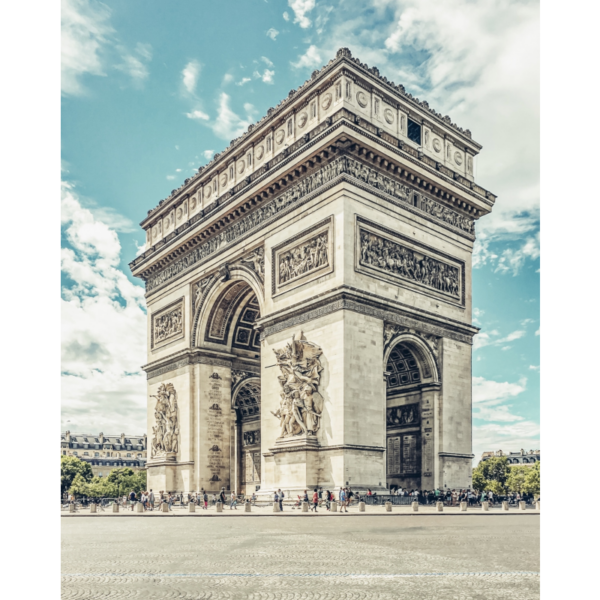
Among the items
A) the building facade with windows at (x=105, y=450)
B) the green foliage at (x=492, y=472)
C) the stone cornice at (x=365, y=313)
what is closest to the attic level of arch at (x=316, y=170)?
the stone cornice at (x=365, y=313)

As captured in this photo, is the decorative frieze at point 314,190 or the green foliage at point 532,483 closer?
the decorative frieze at point 314,190

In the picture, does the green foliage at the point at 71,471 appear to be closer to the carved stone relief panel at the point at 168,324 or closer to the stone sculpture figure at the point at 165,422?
the carved stone relief panel at the point at 168,324

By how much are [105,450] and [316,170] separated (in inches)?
3789

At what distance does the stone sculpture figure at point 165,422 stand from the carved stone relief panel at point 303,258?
431 inches

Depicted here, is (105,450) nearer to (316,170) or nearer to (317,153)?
(316,170)

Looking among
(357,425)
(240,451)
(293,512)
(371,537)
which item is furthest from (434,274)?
(371,537)

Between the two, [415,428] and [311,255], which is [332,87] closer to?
[311,255]

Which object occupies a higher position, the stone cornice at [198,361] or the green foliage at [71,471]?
the stone cornice at [198,361]

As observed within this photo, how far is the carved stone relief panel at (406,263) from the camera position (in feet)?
95.7

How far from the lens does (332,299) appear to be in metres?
28.1

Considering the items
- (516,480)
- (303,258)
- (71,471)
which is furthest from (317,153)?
(71,471)

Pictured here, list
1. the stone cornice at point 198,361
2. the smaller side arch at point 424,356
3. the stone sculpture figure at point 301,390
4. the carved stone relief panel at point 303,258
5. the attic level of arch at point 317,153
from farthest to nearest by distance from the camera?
the stone cornice at point 198,361, the smaller side arch at point 424,356, the carved stone relief panel at point 303,258, the attic level of arch at point 317,153, the stone sculpture figure at point 301,390

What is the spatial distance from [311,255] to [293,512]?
34.8 feet
